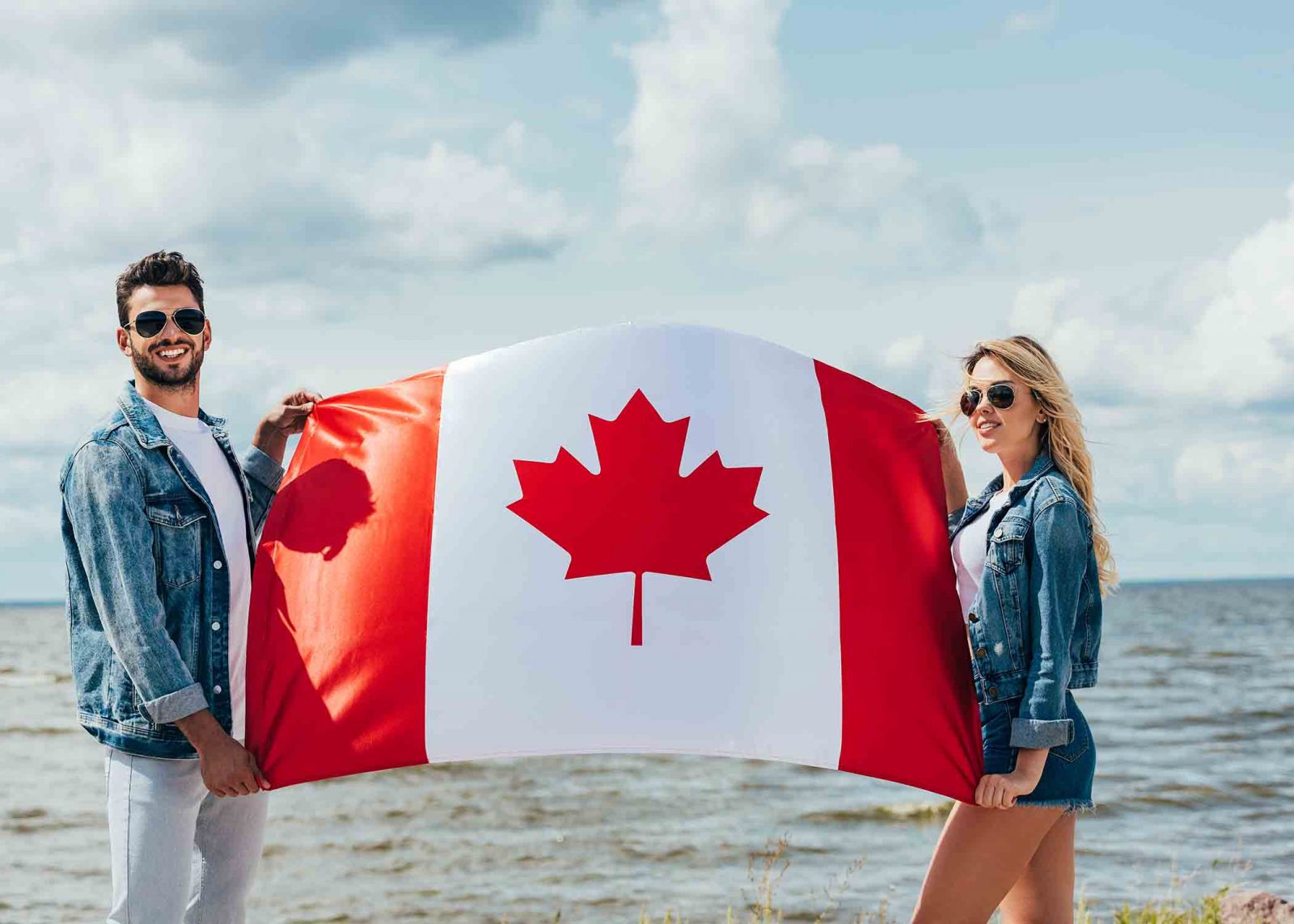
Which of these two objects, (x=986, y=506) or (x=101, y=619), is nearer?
(x=101, y=619)

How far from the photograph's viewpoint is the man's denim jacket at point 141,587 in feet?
10.9

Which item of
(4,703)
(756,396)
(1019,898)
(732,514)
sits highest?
(756,396)

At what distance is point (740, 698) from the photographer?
3.46 meters

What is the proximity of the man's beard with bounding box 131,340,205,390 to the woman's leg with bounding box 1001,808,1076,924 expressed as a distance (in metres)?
2.90

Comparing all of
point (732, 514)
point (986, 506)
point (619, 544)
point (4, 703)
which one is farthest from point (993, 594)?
point (4, 703)

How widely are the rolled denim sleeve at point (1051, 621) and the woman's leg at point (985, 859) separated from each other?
0.26 meters

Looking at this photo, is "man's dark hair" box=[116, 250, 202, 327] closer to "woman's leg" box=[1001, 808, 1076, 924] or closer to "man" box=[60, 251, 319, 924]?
"man" box=[60, 251, 319, 924]

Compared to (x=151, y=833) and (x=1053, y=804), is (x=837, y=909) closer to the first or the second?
(x=1053, y=804)

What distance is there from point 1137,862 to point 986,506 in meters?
7.86

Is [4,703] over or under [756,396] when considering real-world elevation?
under

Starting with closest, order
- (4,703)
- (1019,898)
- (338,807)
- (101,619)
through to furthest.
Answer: (101,619) < (1019,898) < (338,807) < (4,703)

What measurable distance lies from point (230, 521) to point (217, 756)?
74cm

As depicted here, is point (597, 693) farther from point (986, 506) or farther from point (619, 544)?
point (986, 506)

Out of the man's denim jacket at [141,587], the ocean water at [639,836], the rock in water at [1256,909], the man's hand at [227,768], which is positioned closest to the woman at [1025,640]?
the man's hand at [227,768]
